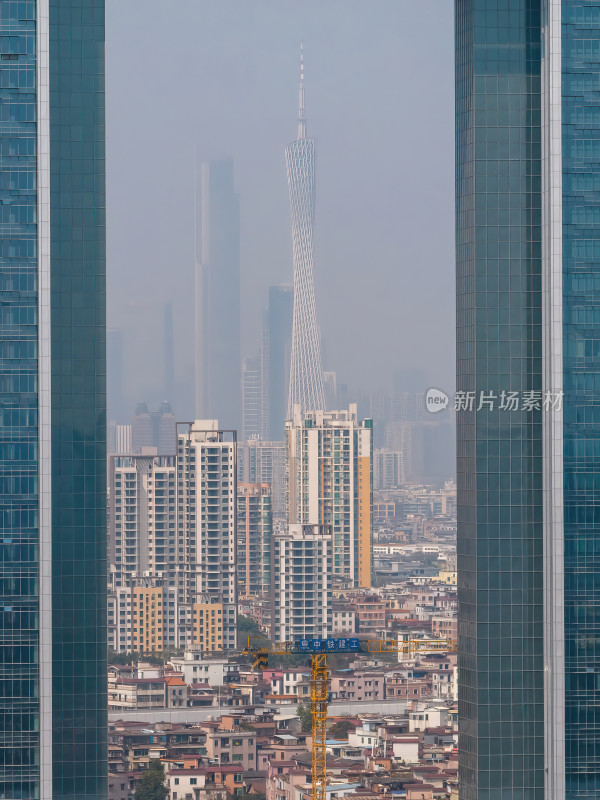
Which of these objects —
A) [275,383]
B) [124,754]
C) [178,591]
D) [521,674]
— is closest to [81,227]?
[521,674]

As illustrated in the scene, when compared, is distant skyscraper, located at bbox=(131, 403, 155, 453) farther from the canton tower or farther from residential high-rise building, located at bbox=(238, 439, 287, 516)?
the canton tower

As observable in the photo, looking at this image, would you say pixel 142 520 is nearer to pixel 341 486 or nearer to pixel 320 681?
pixel 341 486

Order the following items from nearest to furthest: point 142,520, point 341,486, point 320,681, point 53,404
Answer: point 53,404
point 320,681
point 142,520
point 341,486

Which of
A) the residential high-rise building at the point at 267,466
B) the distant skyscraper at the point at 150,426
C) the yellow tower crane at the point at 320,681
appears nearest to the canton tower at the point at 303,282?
the residential high-rise building at the point at 267,466

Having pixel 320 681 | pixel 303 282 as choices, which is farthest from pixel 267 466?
pixel 320 681

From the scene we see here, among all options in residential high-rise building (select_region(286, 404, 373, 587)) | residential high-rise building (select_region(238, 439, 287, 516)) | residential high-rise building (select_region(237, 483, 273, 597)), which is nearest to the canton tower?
residential high-rise building (select_region(238, 439, 287, 516))

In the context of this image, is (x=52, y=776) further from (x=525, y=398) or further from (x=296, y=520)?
(x=296, y=520)

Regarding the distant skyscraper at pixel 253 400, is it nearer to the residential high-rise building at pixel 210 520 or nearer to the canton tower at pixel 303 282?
the canton tower at pixel 303 282
